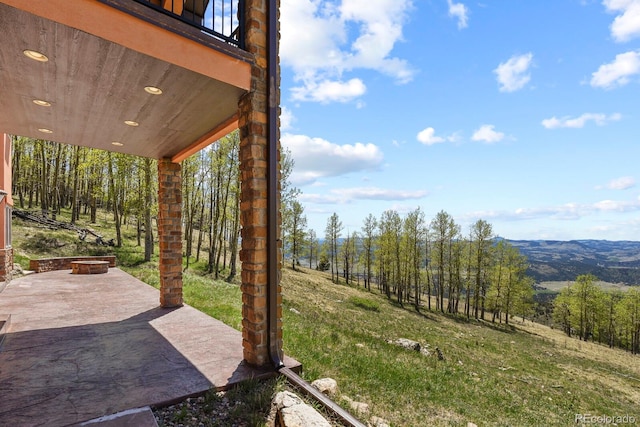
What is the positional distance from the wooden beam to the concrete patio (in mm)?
3049

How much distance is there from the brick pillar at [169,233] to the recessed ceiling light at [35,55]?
354 centimetres

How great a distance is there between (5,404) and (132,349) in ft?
4.80

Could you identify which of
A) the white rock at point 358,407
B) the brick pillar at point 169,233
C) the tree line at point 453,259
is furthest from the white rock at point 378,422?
the tree line at point 453,259

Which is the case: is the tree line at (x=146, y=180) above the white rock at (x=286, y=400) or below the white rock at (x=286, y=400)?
above

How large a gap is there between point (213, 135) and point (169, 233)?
2.55m

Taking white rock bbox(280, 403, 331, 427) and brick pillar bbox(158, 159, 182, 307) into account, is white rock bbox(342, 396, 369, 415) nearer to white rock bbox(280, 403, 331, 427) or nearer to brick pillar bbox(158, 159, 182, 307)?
white rock bbox(280, 403, 331, 427)

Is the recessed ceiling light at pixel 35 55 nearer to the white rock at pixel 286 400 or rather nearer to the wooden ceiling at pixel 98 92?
the wooden ceiling at pixel 98 92

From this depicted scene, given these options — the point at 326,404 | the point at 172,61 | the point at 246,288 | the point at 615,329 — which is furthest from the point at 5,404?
the point at 615,329

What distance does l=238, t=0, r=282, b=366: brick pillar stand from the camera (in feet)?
11.8

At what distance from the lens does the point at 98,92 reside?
3.67 metres

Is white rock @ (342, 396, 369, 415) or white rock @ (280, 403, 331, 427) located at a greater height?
white rock @ (280, 403, 331, 427)

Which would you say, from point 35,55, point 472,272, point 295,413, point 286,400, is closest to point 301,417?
point 295,413

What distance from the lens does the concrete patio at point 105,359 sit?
276 cm

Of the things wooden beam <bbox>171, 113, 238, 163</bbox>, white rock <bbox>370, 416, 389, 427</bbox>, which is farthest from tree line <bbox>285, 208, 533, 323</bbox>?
white rock <bbox>370, 416, 389, 427</bbox>
